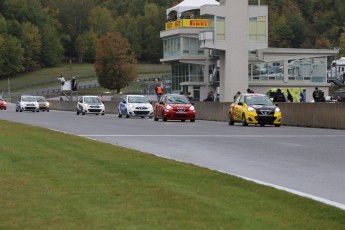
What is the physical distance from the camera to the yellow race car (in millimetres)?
38906

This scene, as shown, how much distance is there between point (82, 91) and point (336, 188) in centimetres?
14229

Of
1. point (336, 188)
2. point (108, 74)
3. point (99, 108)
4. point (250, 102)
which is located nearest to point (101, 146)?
point (336, 188)

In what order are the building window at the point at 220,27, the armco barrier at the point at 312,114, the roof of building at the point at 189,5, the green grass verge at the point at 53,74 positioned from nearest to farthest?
the armco barrier at the point at 312,114, the building window at the point at 220,27, the roof of building at the point at 189,5, the green grass verge at the point at 53,74

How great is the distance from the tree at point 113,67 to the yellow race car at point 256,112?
348 ft

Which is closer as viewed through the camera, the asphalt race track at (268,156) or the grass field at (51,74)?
the asphalt race track at (268,156)

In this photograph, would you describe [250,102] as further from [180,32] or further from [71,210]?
[180,32]

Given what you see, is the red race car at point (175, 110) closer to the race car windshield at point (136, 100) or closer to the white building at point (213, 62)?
the race car windshield at point (136, 100)

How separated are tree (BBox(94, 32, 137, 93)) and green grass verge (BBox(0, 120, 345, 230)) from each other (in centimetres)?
13086

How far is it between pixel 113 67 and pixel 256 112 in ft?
355

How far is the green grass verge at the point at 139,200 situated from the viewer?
8602 mm

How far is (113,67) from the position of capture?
14625cm

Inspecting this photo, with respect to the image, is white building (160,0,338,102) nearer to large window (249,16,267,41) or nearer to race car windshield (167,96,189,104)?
large window (249,16,267,41)

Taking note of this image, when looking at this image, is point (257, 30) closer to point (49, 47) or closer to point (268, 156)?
point (268, 156)

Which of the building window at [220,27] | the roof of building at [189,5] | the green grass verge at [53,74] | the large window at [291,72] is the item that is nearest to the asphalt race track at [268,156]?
the building window at [220,27]
